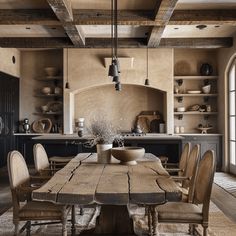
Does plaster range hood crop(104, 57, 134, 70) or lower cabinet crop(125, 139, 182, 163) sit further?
plaster range hood crop(104, 57, 134, 70)

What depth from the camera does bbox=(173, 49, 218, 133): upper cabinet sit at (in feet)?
28.3

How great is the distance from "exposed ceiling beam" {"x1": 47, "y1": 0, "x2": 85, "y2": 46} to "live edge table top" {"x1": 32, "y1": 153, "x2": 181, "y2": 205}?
2.39m

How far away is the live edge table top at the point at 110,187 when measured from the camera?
2320 mm

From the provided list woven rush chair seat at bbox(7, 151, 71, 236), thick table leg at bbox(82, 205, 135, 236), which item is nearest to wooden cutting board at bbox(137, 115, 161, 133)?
thick table leg at bbox(82, 205, 135, 236)

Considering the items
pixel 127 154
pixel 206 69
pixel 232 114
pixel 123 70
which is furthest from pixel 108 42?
pixel 127 154

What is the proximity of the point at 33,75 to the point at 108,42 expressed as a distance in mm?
2566

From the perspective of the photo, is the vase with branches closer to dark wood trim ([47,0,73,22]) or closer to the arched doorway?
dark wood trim ([47,0,73,22])

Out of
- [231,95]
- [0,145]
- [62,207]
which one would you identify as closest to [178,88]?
[231,95]

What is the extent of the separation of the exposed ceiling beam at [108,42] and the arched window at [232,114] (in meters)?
0.62

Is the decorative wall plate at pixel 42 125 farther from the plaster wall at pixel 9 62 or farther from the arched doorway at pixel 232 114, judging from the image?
the arched doorway at pixel 232 114

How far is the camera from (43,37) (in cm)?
730

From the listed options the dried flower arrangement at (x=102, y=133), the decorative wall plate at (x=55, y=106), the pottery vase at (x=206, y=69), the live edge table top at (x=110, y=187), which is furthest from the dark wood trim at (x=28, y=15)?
the pottery vase at (x=206, y=69)

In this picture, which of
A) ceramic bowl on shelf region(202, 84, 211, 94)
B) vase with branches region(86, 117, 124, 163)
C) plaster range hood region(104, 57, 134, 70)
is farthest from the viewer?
ceramic bowl on shelf region(202, 84, 211, 94)

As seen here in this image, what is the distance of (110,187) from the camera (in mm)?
2488
